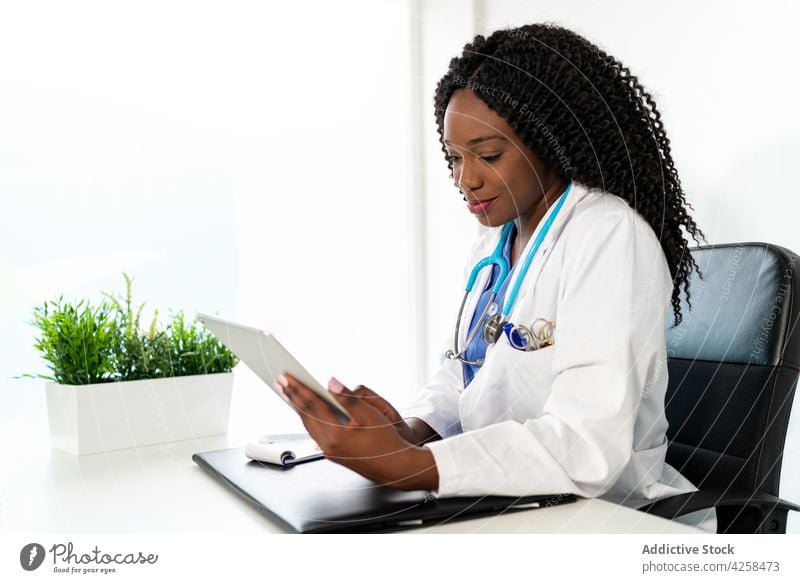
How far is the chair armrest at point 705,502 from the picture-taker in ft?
2.42

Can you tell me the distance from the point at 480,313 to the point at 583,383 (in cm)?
30

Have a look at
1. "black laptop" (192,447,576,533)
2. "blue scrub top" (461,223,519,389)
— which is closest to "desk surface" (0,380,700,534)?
"black laptop" (192,447,576,533)

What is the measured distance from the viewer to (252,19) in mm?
1746

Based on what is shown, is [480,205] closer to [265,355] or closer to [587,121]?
[587,121]

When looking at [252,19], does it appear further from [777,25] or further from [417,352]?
[777,25]

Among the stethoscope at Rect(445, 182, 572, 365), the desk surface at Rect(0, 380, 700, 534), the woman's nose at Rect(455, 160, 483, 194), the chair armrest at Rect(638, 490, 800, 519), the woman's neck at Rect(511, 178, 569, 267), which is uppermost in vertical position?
the woman's nose at Rect(455, 160, 483, 194)

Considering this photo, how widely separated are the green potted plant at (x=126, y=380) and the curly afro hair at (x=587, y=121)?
541 millimetres

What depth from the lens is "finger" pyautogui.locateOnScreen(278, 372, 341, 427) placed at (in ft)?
2.08

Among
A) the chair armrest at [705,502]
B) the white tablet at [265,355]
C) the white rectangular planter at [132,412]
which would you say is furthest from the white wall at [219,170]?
the chair armrest at [705,502]

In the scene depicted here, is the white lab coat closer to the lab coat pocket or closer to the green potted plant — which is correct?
the lab coat pocket

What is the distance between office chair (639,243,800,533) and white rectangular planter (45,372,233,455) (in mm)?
612

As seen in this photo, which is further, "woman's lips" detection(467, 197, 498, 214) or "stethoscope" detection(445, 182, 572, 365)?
"woman's lips" detection(467, 197, 498, 214)

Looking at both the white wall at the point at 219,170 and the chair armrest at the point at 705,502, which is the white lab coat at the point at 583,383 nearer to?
the chair armrest at the point at 705,502

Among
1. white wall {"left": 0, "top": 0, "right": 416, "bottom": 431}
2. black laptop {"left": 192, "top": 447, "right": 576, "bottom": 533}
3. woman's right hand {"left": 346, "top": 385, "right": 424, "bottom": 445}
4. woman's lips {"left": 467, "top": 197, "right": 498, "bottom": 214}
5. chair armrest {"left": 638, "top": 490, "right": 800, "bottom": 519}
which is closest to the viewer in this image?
black laptop {"left": 192, "top": 447, "right": 576, "bottom": 533}
